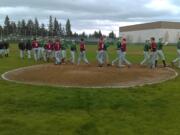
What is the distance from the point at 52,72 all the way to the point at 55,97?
7.39 metres

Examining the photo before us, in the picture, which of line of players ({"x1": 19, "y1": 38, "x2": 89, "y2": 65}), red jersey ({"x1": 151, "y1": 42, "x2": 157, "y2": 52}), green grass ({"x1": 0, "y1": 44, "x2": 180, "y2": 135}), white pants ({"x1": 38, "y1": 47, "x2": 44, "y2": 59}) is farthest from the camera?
white pants ({"x1": 38, "y1": 47, "x2": 44, "y2": 59})

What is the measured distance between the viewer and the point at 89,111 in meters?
12.8


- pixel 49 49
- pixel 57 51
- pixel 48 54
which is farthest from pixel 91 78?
pixel 48 54

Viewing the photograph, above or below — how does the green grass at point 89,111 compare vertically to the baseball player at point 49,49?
below

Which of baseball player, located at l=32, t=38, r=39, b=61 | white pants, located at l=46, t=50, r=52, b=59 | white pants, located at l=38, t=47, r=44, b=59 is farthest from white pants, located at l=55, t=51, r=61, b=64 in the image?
white pants, located at l=38, t=47, r=44, b=59

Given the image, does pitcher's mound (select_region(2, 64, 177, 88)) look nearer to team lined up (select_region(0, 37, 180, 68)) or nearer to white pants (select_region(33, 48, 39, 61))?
team lined up (select_region(0, 37, 180, 68))

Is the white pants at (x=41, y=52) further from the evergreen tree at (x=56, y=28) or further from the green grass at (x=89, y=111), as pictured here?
the evergreen tree at (x=56, y=28)

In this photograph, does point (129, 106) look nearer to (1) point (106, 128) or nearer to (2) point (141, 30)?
(1) point (106, 128)

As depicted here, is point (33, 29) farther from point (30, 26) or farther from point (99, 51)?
point (99, 51)

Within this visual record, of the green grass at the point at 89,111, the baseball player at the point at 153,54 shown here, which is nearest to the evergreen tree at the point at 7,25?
the baseball player at the point at 153,54

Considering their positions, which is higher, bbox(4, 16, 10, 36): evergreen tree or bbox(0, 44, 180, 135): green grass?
bbox(4, 16, 10, 36): evergreen tree

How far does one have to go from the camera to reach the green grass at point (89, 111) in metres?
10.6

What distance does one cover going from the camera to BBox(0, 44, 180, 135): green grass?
34.9 ft

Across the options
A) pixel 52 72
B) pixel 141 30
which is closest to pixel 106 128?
pixel 52 72
